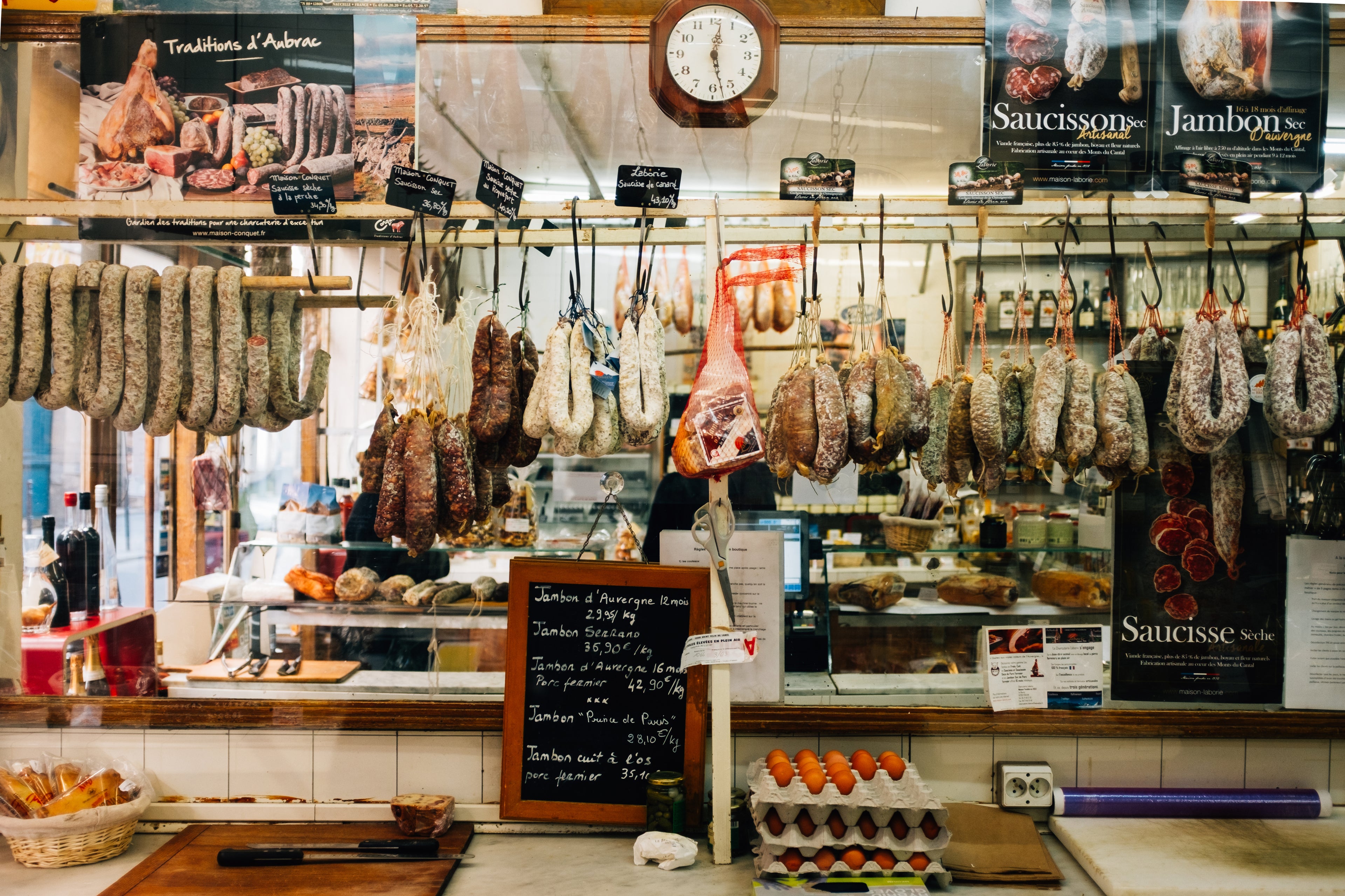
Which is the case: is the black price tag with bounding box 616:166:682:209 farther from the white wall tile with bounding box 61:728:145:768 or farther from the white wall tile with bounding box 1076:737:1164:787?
the white wall tile with bounding box 61:728:145:768

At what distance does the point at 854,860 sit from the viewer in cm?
242

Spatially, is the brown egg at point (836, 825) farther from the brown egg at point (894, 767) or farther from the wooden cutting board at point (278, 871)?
the wooden cutting board at point (278, 871)

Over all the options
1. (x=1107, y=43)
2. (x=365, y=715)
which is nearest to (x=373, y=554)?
(x=365, y=715)

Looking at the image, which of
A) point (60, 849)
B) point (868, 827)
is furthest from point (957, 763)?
point (60, 849)

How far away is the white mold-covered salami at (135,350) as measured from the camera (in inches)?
107

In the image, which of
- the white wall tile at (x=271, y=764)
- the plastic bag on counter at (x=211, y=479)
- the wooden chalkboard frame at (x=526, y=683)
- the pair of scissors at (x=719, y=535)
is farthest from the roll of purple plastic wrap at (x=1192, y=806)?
the plastic bag on counter at (x=211, y=479)

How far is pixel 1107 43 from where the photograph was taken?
3074 mm

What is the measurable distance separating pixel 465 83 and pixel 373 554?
1889 millimetres

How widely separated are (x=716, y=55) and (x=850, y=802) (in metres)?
2.52

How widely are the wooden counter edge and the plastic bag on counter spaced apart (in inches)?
28.7

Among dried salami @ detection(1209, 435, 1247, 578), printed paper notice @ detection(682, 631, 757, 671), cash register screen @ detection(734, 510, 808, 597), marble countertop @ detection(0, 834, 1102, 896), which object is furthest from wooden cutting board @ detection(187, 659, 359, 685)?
dried salami @ detection(1209, 435, 1247, 578)

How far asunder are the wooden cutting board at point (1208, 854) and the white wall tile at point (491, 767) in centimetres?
183

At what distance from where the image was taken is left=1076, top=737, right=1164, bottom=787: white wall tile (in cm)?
296

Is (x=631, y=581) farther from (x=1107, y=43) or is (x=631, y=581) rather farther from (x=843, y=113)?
(x=1107, y=43)
